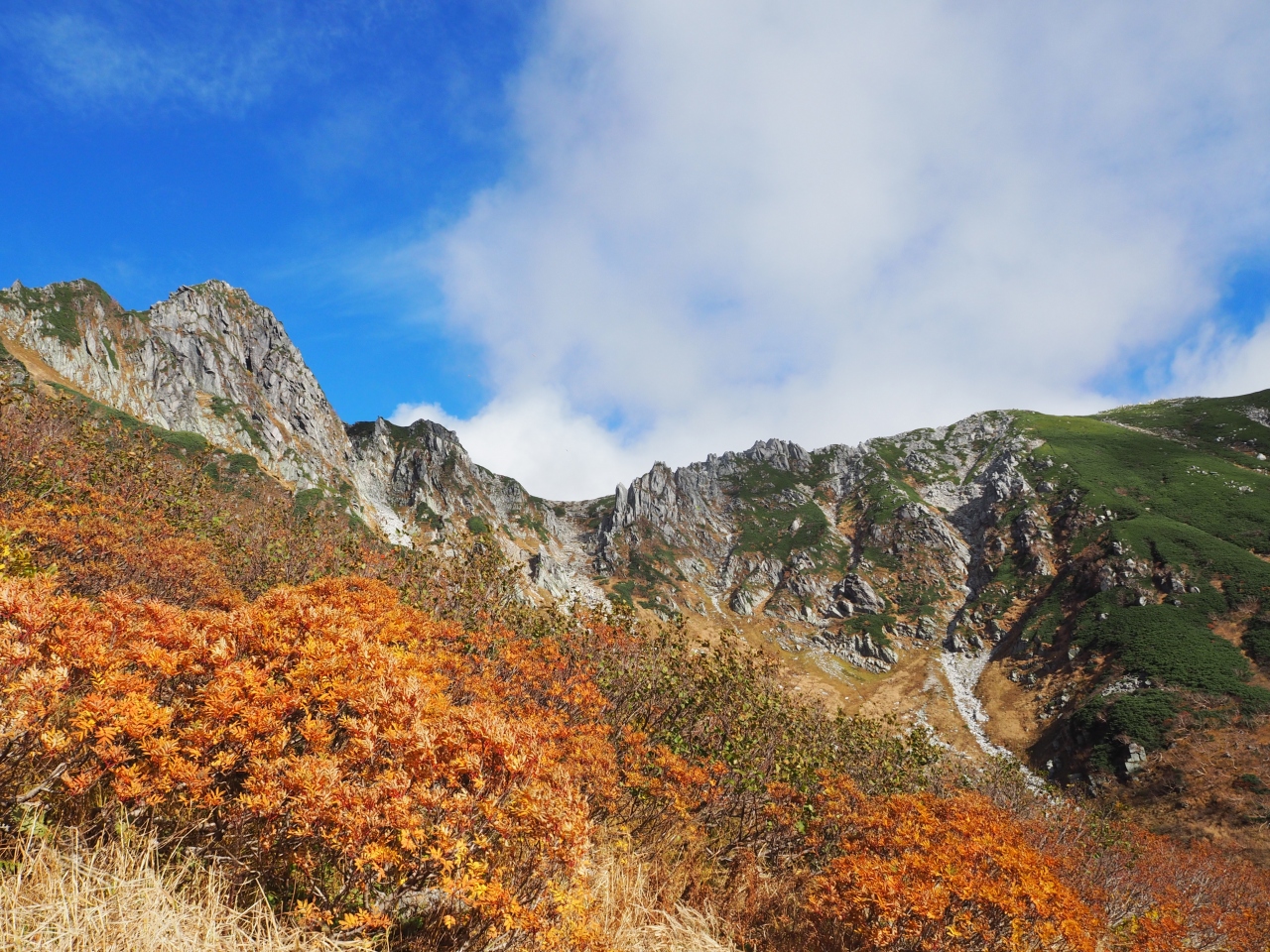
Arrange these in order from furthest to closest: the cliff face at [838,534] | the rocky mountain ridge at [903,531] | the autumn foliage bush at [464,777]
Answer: the cliff face at [838,534] < the rocky mountain ridge at [903,531] < the autumn foliage bush at [464,777]

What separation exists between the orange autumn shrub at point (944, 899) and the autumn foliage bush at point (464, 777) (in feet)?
0.17

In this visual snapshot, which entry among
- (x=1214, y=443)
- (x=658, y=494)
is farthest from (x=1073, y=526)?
(x=658, y=494)

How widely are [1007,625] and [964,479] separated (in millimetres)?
66543

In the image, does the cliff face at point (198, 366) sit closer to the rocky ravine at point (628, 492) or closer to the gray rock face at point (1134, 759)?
the rocky ravine at point (628, 492)


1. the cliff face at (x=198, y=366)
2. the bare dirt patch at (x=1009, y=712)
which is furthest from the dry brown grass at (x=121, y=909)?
the cliff face at (x=198, y=366)

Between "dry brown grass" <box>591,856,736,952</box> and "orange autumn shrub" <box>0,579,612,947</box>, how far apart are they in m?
2.42

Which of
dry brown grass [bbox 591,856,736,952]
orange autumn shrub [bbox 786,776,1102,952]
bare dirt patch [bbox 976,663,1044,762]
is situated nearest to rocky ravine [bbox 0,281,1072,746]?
bare dirt patch [bbox 976,663,1044,762]

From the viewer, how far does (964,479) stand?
144375mm

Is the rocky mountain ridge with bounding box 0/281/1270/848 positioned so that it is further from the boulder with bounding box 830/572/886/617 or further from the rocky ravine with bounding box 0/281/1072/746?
the boulder with bounding box 830/572/886/617

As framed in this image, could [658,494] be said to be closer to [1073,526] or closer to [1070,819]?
[1073,526]

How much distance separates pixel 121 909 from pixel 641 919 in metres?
6.19

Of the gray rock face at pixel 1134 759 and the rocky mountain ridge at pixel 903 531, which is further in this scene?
the rocky mountain ridge at pixel 903 531

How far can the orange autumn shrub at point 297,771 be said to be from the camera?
193 inches

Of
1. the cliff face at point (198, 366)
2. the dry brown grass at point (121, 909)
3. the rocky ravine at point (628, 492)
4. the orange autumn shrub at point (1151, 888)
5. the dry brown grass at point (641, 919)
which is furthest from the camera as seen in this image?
the rocky ravine at point (628, 492)
